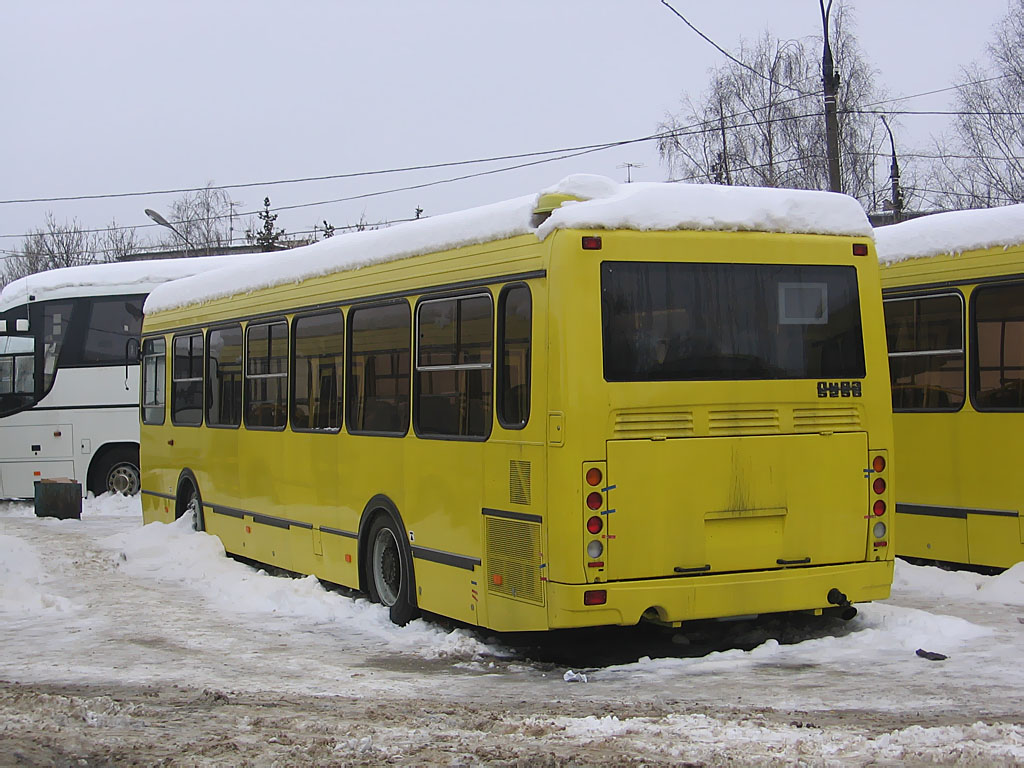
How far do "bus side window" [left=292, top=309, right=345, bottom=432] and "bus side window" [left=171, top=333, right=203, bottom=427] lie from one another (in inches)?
120

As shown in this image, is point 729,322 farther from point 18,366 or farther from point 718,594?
point 18,366

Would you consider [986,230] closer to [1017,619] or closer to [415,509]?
[1017,619]

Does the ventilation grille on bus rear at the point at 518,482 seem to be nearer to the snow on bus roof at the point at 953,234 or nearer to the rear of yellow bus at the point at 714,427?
the rear of yellow bus at the point at 714,427

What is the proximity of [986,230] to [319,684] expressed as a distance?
6.99m

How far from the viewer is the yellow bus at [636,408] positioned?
8.34 m

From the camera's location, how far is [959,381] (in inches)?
472

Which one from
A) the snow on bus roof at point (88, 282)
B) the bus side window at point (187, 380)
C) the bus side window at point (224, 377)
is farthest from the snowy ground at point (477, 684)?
the snow on bus roof at point (88, 282)

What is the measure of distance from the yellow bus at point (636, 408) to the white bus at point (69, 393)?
13.1 metres

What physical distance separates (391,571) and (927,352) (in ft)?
17.4

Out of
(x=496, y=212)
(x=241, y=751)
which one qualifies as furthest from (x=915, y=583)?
(x=241, y=751)

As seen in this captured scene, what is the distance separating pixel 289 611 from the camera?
11.5m

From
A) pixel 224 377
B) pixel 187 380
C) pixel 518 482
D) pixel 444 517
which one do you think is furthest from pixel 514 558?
pixel 187 380

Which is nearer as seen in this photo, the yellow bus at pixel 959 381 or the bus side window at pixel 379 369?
the bus side window at pixel 379 369

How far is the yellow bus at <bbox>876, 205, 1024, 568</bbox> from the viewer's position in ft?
37.5
